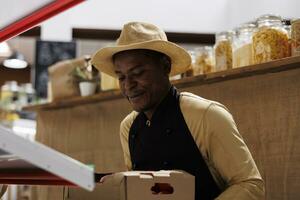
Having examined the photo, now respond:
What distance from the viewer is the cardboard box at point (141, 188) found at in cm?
112

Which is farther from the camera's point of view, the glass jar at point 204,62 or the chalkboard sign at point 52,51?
the chalkboard sign at point 52,51

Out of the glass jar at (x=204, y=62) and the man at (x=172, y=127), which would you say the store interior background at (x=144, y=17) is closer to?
the glass jar at (x=204, y=62)

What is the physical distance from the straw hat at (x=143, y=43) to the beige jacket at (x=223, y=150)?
0.77 ft

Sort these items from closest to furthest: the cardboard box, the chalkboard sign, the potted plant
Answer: the cardboard box < the potted plant < the chalkboard sign

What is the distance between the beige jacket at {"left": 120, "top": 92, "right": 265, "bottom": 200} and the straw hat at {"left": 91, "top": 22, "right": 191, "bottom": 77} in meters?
0.24

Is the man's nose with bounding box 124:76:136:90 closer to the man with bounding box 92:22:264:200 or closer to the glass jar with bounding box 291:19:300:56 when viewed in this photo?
the man with bounding box 92:22:264:200

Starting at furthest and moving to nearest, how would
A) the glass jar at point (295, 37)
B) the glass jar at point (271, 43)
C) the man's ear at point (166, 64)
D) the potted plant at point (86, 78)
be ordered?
the potted plant at point (86, 78) < the glass jar at point (271, 43) < the glass jar at point (295, 37) < the man's ear at point (166, 64)

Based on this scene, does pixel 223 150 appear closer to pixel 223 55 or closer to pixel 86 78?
pixel 223 55

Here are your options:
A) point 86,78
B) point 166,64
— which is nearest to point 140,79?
point 166,64

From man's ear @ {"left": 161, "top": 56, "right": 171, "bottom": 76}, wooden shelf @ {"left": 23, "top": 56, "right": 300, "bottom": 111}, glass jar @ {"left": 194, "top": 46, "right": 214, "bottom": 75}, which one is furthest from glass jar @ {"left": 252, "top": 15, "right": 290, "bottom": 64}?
man's ear @ {"left": 161, "top": 56, "right": 171, "bottom": 76}

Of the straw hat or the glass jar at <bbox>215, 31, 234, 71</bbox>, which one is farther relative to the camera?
the glass jar at <bbox>215, 31, 234, 71</bbox>

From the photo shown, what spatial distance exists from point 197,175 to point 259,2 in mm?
3140

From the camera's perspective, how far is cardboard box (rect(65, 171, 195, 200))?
112 cm

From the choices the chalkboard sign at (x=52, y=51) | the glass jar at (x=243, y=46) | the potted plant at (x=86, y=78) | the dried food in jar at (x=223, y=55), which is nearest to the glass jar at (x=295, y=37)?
the glass jar at (x=243, y=46)
